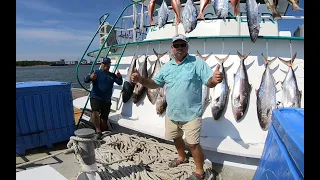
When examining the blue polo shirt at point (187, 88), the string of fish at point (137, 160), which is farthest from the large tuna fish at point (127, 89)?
the blue polo shirt at point (187, 88)

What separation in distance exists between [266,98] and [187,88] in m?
1.71

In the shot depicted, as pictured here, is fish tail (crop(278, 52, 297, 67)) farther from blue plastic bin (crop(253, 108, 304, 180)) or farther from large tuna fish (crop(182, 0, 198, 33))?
blue plastic bin (crop(253, 108, 304, 180))

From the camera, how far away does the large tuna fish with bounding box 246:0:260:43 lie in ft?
12.8

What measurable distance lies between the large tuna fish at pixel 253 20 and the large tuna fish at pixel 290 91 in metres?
0.81

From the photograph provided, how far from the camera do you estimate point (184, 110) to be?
3.17m

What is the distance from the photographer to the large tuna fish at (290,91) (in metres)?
4.00

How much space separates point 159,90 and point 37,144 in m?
2.39

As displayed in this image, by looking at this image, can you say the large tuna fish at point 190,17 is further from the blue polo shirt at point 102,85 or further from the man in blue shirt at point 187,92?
the blue polo shirt at point 102,85

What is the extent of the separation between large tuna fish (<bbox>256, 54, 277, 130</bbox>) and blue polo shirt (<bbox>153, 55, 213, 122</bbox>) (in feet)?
4.73

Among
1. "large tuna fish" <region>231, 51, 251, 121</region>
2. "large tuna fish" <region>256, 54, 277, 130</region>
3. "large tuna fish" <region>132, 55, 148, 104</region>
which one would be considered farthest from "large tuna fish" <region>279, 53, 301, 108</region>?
"large tuna fish" <region>132, 55, 148, 104</region>

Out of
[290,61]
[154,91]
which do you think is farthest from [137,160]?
[290,61]
